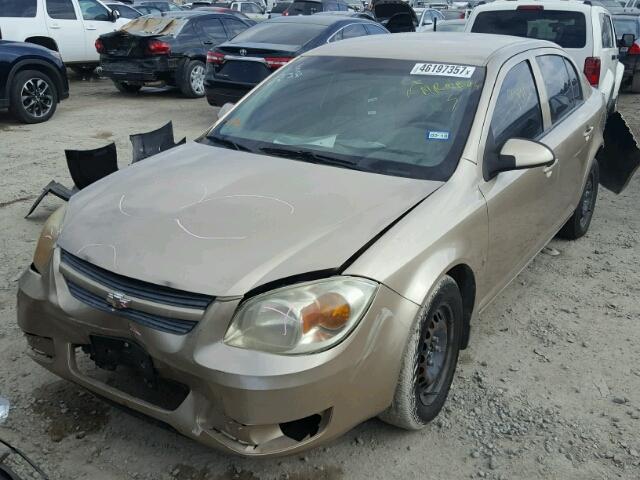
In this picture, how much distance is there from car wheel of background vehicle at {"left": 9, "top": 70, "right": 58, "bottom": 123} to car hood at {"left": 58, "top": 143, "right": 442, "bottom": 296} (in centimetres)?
683

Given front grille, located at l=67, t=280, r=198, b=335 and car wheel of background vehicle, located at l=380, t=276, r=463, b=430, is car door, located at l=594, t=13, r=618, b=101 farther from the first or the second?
front grille, located at l=67, t=280, r=198, b=335

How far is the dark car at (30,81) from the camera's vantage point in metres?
8.79

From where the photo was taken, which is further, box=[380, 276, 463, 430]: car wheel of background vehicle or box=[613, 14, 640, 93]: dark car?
box=[613, 14, 640, 93]: dark car

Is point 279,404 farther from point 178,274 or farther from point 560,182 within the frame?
point 560,182

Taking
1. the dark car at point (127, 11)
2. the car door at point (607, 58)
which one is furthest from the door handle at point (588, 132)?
the dark car at point (127, 11)

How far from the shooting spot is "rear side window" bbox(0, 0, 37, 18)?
11.8m

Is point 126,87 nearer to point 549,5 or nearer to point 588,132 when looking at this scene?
point 549,5

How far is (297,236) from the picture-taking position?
2.45 m

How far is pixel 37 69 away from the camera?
30.2 feet

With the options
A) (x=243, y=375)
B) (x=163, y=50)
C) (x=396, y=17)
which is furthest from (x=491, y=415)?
(x=396, y=17)

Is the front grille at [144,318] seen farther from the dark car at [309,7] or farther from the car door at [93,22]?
the dark car at [309,7]

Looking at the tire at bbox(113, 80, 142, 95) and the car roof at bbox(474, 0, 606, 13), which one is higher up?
the car roof at bbox(474, 0, 606, 13)

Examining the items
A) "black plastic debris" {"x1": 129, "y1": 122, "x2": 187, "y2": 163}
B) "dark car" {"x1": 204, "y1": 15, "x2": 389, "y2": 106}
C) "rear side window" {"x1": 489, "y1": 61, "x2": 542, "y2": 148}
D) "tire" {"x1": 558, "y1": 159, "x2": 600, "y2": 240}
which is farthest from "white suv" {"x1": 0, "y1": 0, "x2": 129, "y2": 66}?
"rear side window" {"x1": 489, "y1": 61, "x2": 542, "y2": 148}

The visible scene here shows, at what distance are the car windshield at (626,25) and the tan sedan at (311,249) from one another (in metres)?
10.8
